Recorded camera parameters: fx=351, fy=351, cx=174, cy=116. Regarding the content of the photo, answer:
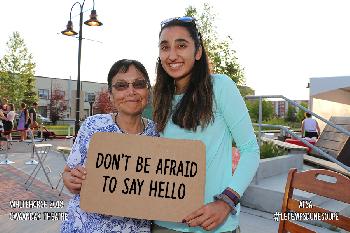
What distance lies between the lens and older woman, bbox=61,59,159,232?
1.89m

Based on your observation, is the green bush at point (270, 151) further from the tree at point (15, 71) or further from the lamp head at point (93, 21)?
the tree at point (15, 71)

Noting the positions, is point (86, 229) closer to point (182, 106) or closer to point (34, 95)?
point (182, 106)

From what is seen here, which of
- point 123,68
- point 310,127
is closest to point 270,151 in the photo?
point 310,127

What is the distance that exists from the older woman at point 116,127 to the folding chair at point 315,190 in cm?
79

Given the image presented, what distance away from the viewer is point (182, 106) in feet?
5.78

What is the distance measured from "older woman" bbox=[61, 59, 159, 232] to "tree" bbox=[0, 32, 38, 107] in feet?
128

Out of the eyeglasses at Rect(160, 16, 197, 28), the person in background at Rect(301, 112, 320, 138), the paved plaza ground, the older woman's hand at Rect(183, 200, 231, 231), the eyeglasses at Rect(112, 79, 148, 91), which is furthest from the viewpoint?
the person in background at Rect(301, 112, 320, 138)

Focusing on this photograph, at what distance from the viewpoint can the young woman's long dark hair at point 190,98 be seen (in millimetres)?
1680

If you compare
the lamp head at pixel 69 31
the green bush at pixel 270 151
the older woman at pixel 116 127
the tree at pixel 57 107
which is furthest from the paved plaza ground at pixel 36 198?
the tree at pixel 57 107

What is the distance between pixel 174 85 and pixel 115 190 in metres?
0.65

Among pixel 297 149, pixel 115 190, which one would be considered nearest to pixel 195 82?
pixel 115 190

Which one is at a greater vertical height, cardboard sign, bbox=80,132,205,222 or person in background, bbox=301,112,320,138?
cardboard sign, bbox=80,132,205,222

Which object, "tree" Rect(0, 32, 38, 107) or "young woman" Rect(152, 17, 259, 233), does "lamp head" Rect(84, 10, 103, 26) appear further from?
"tree" Rect(0, 32, 38, 107)

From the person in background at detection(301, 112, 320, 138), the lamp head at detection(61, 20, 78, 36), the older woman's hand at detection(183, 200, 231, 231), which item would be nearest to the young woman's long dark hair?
the older woman's hand at detection(183, 200, 231, 231)
